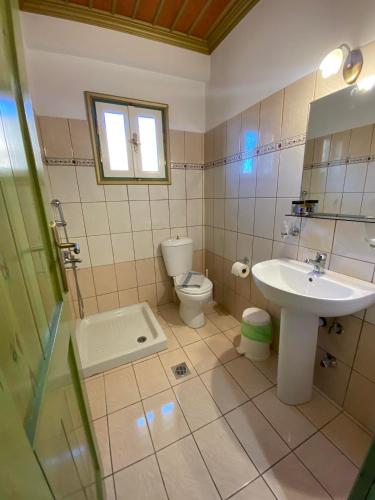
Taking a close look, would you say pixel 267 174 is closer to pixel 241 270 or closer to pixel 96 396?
pixel 241 270

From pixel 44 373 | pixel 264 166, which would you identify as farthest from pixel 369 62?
pixel 44 373

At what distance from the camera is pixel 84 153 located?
1779 millimetres

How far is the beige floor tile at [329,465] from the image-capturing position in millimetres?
941

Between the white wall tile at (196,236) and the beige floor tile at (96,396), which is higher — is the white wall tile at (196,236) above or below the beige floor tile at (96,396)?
above

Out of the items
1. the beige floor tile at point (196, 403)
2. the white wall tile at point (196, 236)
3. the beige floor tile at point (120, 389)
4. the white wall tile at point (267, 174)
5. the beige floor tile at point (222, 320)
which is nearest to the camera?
the beige floor tile at point (196, 403)

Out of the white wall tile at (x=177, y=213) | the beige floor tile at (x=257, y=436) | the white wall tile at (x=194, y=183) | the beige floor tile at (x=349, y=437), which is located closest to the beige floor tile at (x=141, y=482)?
the beige floor tile at (x=257, y=436)

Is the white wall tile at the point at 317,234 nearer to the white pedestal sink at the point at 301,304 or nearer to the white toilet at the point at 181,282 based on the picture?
the white pedestal sink at the point at 301,304

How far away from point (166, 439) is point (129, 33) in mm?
2803

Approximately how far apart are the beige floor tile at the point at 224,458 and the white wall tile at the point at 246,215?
1337 mm

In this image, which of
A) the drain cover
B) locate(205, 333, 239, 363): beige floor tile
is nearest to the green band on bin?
locate(205, 333, 239, 363): beige floor tile

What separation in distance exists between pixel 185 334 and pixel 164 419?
0.76 metres

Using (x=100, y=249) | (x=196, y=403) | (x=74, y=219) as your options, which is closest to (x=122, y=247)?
(x=100, y=249)

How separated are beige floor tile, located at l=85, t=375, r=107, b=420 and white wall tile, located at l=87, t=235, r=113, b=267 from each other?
97 cm

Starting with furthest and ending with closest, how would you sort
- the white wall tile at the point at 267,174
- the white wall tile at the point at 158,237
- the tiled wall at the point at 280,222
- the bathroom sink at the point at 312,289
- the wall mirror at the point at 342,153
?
the white wall tile at the point at 158,237, the white wall tile at the point at 267,174, the tiled wall at the point at 280,222, the wall mirror at the point at 342,153, the bathroom sink at the point at 312,289
